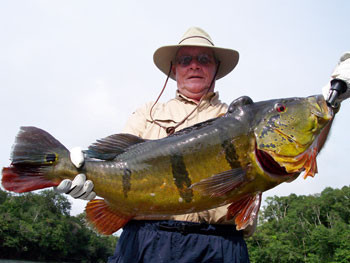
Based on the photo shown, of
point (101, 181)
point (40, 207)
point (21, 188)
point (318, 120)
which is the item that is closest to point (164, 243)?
point (101, 181)

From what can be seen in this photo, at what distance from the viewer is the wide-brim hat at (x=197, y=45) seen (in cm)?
464

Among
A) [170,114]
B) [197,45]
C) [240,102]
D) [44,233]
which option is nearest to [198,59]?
[197,45]

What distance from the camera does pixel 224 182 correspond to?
2.63m

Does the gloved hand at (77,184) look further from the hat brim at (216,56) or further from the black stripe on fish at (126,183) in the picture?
the hat brim at (216,56)

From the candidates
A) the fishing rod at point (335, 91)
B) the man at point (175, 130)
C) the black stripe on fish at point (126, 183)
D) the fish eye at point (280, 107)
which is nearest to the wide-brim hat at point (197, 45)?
the man at point (175, 130)

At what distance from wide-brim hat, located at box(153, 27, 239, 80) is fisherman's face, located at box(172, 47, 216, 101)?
Result: 131 millimetres

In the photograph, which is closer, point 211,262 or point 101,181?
point 101,181

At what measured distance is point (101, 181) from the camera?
A: 2939 millimetres

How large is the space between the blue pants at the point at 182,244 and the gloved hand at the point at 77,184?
0.88 metres

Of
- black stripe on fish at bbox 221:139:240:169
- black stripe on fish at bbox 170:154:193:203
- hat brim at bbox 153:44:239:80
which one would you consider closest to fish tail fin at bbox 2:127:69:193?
black stripe on fish at bbox 170:154:193:203

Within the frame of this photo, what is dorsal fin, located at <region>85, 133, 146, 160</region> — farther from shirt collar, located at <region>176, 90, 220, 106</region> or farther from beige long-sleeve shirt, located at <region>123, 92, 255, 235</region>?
shirt collar, located at <region>176, 90, 220, 106</region>

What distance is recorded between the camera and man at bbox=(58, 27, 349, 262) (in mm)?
3348

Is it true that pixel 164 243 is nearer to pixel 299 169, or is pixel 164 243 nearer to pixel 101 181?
pixel 101 181

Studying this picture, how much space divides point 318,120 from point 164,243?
77.2 inches
